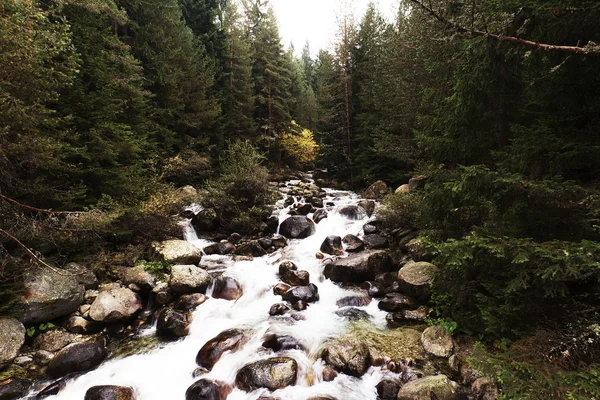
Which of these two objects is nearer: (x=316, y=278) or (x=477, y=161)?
(x=477, y=161)

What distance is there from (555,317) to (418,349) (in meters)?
2.92

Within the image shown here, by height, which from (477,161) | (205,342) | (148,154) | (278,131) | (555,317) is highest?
(278,131)

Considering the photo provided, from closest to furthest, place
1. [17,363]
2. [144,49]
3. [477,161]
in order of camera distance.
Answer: [17,363]
[477,161]
[144,49]

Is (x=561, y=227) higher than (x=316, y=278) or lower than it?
higher

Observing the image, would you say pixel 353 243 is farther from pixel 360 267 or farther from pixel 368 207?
pixel 368 207

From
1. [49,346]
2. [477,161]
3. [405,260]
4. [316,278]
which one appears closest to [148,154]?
[49,346]

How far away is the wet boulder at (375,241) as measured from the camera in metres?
11.6

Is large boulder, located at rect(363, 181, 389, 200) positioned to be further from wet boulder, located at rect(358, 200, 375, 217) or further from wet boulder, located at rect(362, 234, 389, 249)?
wet boulder, located at rect(362, 234, 389, 249)

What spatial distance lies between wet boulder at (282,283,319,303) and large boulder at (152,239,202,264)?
4163 mm

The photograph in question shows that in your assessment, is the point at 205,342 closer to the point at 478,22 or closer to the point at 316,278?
the point at 316,278

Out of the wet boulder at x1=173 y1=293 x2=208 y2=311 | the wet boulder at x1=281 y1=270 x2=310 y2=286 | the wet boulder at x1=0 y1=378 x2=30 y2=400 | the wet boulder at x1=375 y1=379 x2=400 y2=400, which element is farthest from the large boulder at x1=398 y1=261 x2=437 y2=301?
the wet boulder at x1=0 y1=378 x2=30 y2=400

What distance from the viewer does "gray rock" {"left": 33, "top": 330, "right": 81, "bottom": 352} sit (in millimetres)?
6535

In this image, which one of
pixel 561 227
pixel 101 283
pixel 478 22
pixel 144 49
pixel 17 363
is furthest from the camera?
pixel 144 49

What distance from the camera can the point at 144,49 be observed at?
16516 mm
